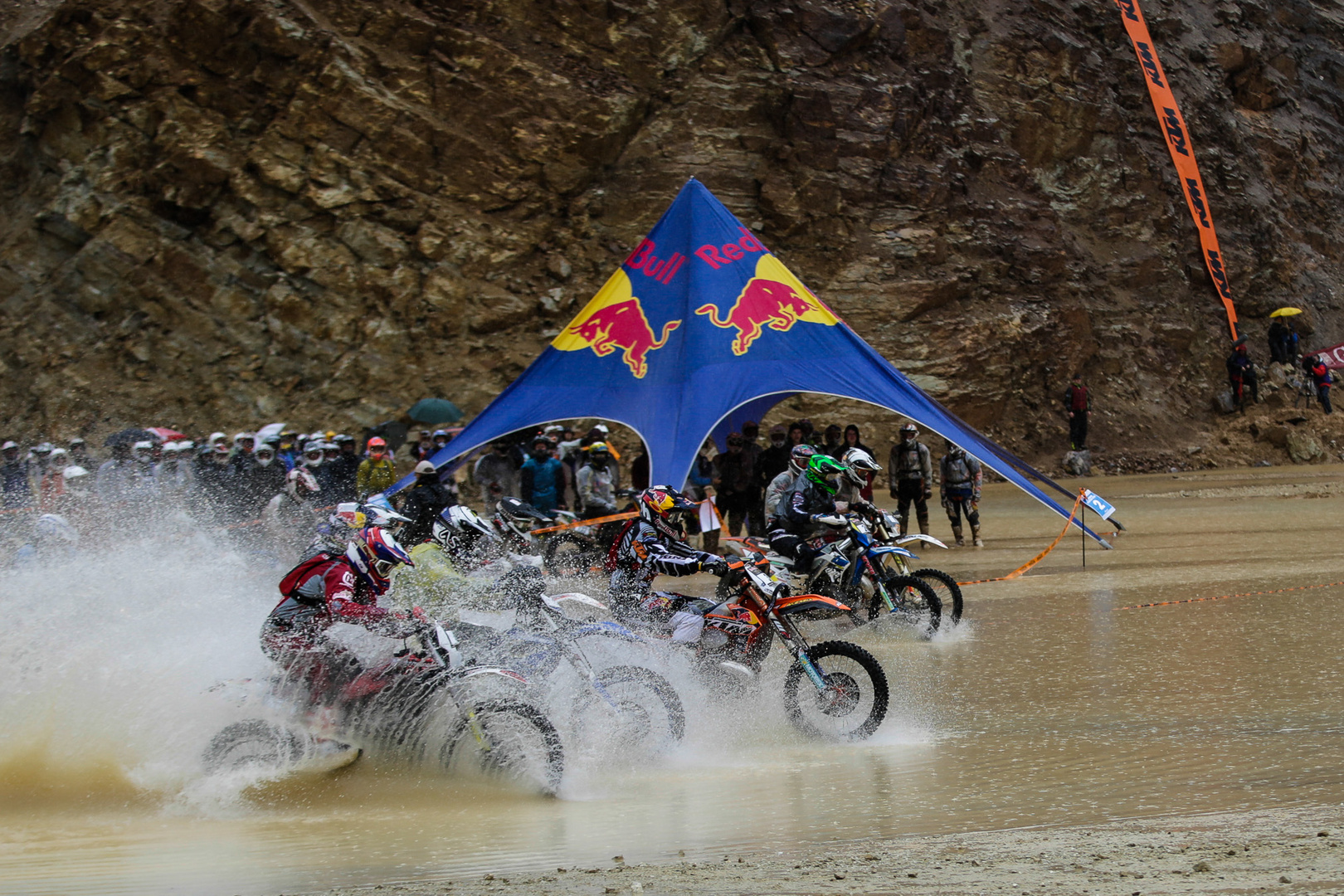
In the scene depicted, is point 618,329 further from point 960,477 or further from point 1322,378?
point 1322,378

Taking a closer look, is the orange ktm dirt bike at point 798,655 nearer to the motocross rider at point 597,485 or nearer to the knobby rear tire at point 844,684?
the knobby rear tire at point 844,684

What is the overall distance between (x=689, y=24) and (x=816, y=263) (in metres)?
5.98

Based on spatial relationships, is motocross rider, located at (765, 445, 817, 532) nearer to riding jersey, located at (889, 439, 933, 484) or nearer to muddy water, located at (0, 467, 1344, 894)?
muddy water, located at (0, 467, 1344, 894)

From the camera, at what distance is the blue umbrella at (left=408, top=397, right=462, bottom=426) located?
2069cm

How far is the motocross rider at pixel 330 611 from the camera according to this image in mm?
6551

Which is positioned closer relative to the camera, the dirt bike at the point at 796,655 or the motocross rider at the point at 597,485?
the dirt bike at the point at 796,655

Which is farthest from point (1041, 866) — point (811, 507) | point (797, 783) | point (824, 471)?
point (811, 507)

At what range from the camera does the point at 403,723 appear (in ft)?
21.5

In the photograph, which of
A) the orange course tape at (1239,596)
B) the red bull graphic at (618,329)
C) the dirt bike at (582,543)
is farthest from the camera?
the red bull graphic at (618,329)

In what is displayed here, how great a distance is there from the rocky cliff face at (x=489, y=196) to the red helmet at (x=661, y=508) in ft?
52.8

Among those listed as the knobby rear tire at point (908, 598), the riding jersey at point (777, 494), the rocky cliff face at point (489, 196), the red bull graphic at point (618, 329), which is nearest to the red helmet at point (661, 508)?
the riding jersey at point (777, 494)

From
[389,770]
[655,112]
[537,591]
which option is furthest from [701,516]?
[655,112]

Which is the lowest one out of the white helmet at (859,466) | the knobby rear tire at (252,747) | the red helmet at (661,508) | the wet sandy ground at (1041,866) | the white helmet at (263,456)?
the wet sandy ground at (1041,866)

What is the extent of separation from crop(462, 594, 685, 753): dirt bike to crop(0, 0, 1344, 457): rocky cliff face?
17520mm
